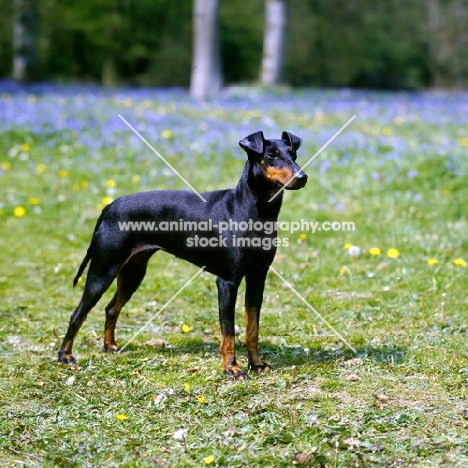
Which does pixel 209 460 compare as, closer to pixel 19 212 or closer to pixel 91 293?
pixel 91 293

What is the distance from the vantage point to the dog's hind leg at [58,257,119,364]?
14.8 ft

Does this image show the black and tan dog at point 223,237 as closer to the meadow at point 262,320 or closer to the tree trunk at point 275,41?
the meadow at point 262,320

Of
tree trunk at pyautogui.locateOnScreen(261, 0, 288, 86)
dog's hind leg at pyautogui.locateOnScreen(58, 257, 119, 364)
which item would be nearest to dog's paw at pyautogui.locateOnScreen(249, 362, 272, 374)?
dog's hind leg at pyautogui.locateOnScreen(58, 257, 119, 364)

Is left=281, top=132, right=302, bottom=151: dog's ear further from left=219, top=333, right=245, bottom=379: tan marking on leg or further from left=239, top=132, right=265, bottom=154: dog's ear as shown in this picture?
left=219, top=333, right=245, bottom=379: tan marking on leg

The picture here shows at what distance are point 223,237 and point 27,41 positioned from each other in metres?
18.4

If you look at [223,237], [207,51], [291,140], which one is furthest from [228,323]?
[207,51]

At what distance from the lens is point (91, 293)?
4.56 m

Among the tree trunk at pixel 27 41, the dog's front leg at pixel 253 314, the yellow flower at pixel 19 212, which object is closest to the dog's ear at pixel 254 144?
the dog's front leg at pixel 253 314

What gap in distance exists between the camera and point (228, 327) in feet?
14.0

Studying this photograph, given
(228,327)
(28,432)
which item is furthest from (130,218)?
(28,432)

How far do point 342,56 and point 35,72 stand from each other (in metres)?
16.5

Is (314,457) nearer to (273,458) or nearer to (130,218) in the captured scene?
(273,458)

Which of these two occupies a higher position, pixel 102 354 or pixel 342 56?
pixel 342 56

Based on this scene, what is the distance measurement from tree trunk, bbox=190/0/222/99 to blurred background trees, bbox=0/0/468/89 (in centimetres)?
989
